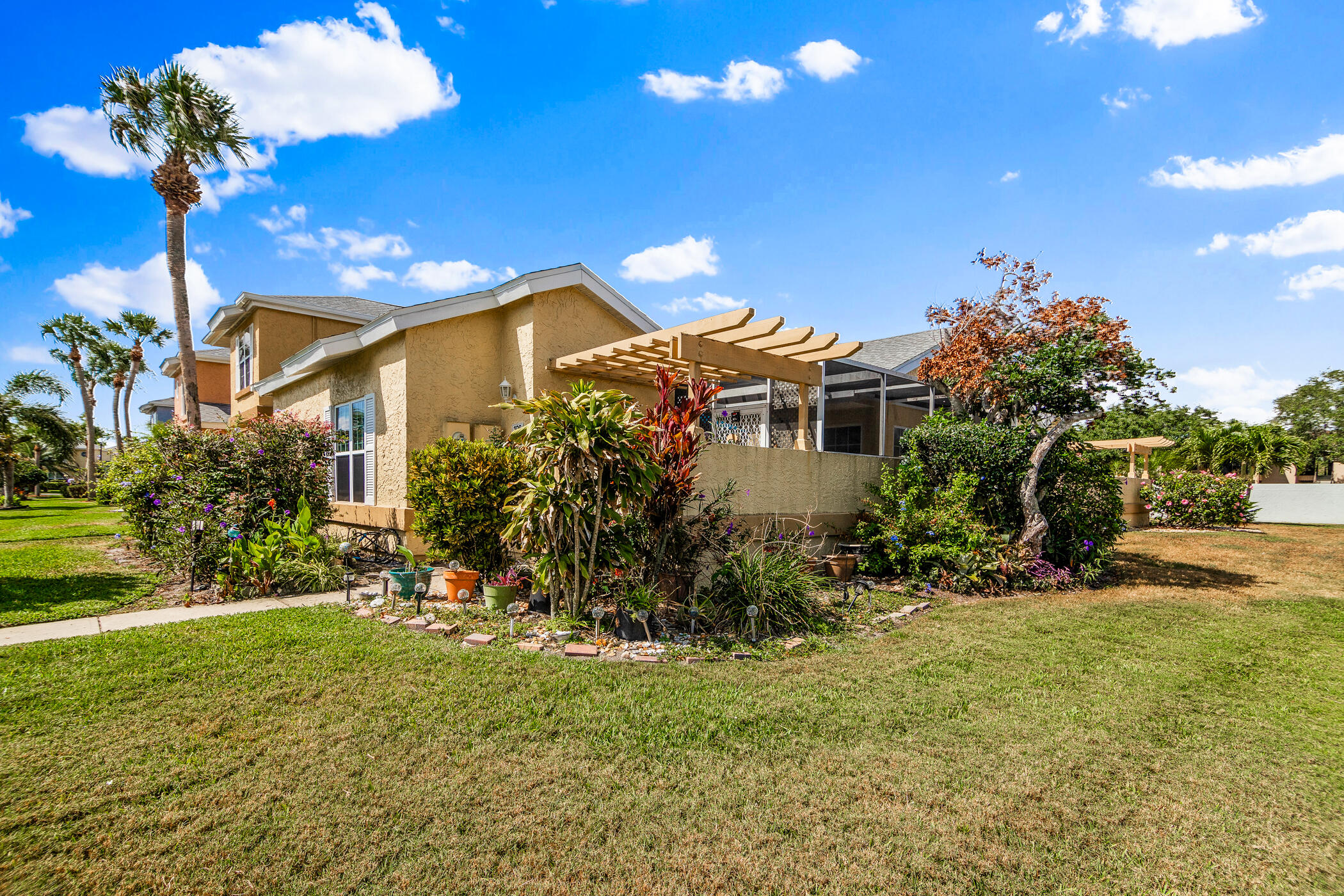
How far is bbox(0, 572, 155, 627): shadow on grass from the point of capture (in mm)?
6930

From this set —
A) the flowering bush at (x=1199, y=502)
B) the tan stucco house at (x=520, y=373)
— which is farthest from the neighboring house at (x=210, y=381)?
the flowering bush at (x=1199, y=502)

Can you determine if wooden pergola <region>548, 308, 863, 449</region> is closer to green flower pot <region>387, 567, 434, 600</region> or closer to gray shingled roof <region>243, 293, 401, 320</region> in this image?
green flower pot <region>387, 567, 434, 600</region>

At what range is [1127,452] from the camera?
74.9ft

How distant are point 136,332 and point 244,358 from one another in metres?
27.2

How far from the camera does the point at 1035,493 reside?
32.1ft

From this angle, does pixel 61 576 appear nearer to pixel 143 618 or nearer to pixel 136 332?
→ pixel 143 618

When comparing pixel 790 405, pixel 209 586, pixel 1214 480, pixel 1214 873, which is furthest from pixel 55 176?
pixel 1214 480

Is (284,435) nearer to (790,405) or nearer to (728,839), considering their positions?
(728,839)

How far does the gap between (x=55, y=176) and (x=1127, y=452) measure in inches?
1292

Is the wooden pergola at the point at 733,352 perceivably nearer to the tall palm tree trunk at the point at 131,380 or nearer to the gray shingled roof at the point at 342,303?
the gray shingled roof at the point at 342,303

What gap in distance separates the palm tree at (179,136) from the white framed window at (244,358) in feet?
4.49

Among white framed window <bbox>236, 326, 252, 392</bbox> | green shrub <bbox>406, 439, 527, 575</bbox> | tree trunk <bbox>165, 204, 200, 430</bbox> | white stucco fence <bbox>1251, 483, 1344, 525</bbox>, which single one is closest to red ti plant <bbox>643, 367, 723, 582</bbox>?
green shrub <bbox>406, 439, 527, 575</bbox>

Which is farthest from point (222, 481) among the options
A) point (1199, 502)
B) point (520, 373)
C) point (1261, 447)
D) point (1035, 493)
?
point (1261, 447)

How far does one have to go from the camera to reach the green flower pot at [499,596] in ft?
22.4
